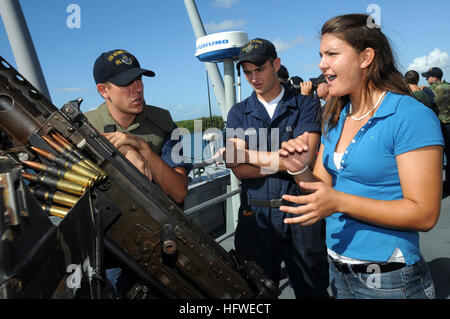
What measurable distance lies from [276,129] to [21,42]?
10.4ft

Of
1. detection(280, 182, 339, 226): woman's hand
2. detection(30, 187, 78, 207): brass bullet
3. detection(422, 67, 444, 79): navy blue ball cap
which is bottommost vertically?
detection(280, 182, 339, 226): woman's hand

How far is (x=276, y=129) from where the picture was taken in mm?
2457

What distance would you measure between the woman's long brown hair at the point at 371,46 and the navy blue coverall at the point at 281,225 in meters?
0.93

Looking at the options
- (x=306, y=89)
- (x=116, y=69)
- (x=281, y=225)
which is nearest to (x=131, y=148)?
(x=116, y=69)

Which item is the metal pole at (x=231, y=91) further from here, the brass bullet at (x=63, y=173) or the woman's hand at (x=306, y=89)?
the brass bullet at (x=63, y=173)

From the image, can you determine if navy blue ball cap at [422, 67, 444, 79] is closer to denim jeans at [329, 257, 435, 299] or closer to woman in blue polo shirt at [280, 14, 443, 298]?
woman in blue polo shirt at [280, 14, 443, 298]

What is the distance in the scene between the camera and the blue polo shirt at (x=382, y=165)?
4.08 ft

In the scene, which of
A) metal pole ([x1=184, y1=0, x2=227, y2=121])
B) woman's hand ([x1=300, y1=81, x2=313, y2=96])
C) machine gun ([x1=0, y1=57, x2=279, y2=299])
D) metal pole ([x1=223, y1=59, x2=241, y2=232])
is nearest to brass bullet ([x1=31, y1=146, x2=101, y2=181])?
machine gun ([x1=0, y1=57, x2=279, y2=299])

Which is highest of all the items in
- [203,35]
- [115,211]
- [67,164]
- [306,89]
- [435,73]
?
[203,35]

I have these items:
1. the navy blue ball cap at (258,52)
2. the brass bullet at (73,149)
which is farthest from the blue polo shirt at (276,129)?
the brass bullet at (73,149)

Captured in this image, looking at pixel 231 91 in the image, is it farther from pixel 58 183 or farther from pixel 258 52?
pixel 58 183

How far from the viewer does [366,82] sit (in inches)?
59.4

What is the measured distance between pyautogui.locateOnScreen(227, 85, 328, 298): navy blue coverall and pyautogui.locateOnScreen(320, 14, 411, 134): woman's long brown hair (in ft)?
3.05

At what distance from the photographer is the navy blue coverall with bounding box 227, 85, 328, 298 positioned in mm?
2396
